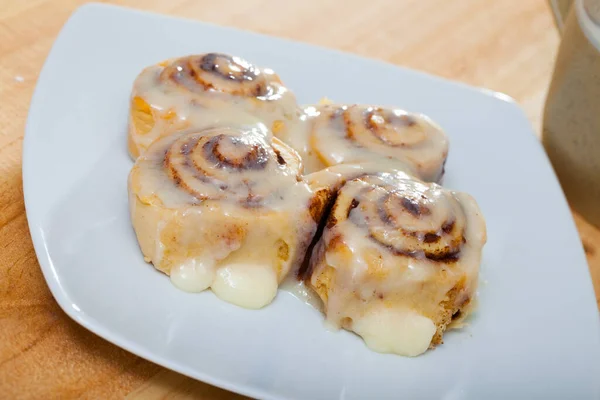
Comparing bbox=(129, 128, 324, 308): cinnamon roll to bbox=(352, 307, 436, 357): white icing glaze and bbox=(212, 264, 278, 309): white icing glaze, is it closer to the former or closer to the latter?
bbox=(212, 264, 278, 309): white icing glaze

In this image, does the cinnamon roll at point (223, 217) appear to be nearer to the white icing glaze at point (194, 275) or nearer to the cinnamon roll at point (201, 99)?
the white icing glaze at point (194, 275)

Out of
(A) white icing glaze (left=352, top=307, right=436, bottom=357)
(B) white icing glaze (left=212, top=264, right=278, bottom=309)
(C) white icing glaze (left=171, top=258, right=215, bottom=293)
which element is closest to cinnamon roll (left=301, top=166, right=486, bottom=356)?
(A) white icing glaze (left=352, top=307, right=436, bottom=357)

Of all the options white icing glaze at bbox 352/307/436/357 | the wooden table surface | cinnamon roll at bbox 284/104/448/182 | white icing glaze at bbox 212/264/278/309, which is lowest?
the wooden table surface

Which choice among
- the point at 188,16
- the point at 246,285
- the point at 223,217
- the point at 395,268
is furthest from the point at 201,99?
the point at 188,16

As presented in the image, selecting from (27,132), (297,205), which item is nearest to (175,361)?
(297,205)

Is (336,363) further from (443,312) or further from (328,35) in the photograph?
(328,35)

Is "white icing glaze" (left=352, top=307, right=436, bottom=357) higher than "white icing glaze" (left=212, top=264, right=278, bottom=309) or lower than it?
lower
